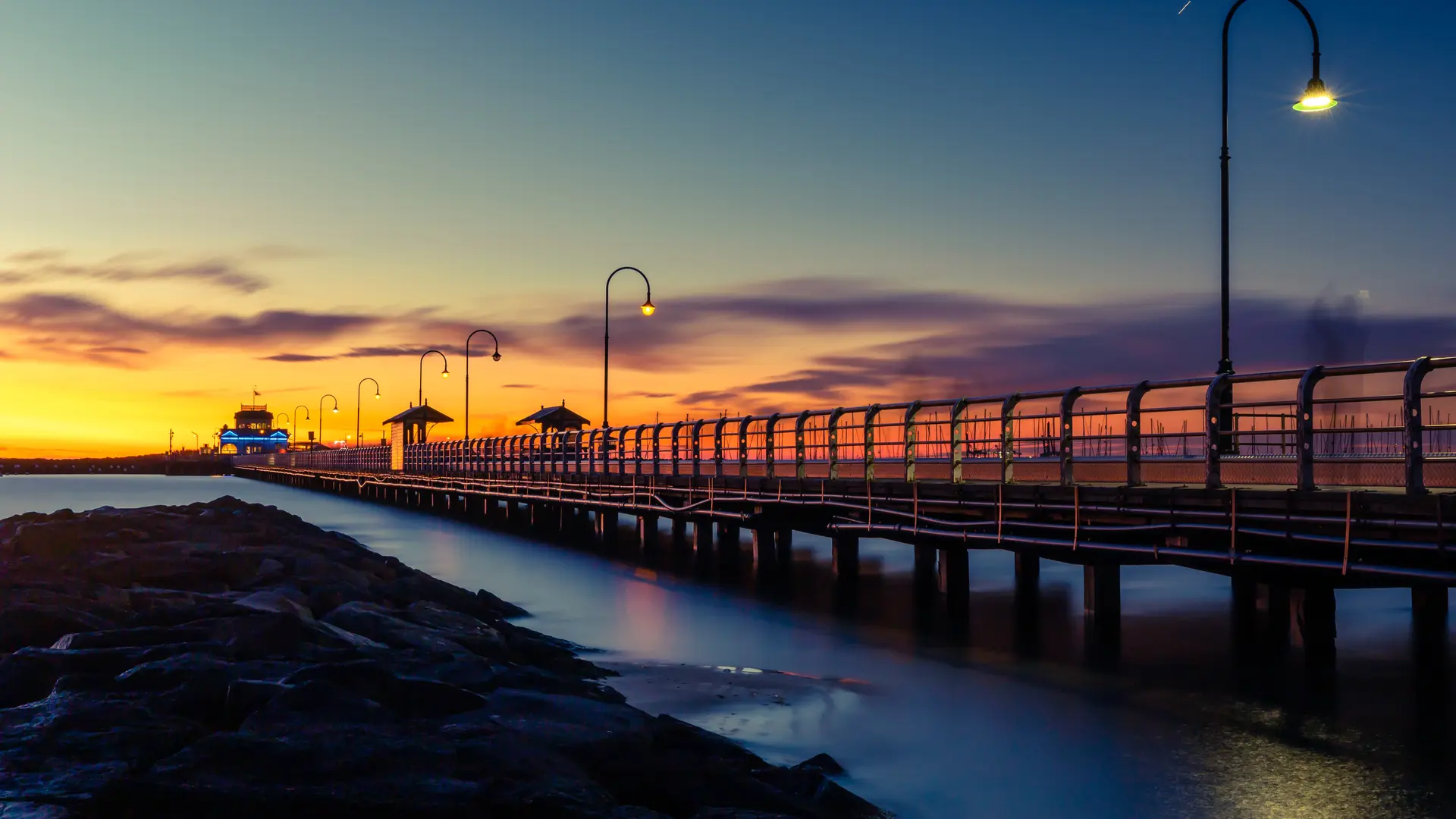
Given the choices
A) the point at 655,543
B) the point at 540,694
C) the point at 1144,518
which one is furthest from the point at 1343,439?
the point at 655,543

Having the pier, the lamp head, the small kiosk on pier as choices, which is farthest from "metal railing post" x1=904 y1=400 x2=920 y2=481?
the small kiosk on pier

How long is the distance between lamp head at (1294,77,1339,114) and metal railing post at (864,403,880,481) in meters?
8.33

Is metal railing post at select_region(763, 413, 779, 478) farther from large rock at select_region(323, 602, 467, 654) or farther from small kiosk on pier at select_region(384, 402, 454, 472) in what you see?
small kiosk on pier at select_region(384, 402, 454, 472)

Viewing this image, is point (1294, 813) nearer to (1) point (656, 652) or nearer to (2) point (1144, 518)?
(2) point (1144, 518)

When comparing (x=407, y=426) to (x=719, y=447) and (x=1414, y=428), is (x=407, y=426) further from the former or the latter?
(x=1414, y=428)

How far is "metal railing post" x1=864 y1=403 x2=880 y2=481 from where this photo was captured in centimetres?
2142

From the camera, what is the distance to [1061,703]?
14.2 meters

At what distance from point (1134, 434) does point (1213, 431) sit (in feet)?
5.18

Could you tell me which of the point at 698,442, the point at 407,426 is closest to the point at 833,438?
the point at 698,442

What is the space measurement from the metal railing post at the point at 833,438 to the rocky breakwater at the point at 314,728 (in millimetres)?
9338

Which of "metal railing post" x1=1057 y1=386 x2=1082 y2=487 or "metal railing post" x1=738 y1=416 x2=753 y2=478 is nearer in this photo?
"metal railing post" x1=1057 y1=386 x2=1082 y2=487

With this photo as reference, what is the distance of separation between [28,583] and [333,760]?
8.93 m

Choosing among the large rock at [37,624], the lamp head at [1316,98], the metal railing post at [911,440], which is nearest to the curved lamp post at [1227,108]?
the lamp head at [1316,98]

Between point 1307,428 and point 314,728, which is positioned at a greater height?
point 1307,428
